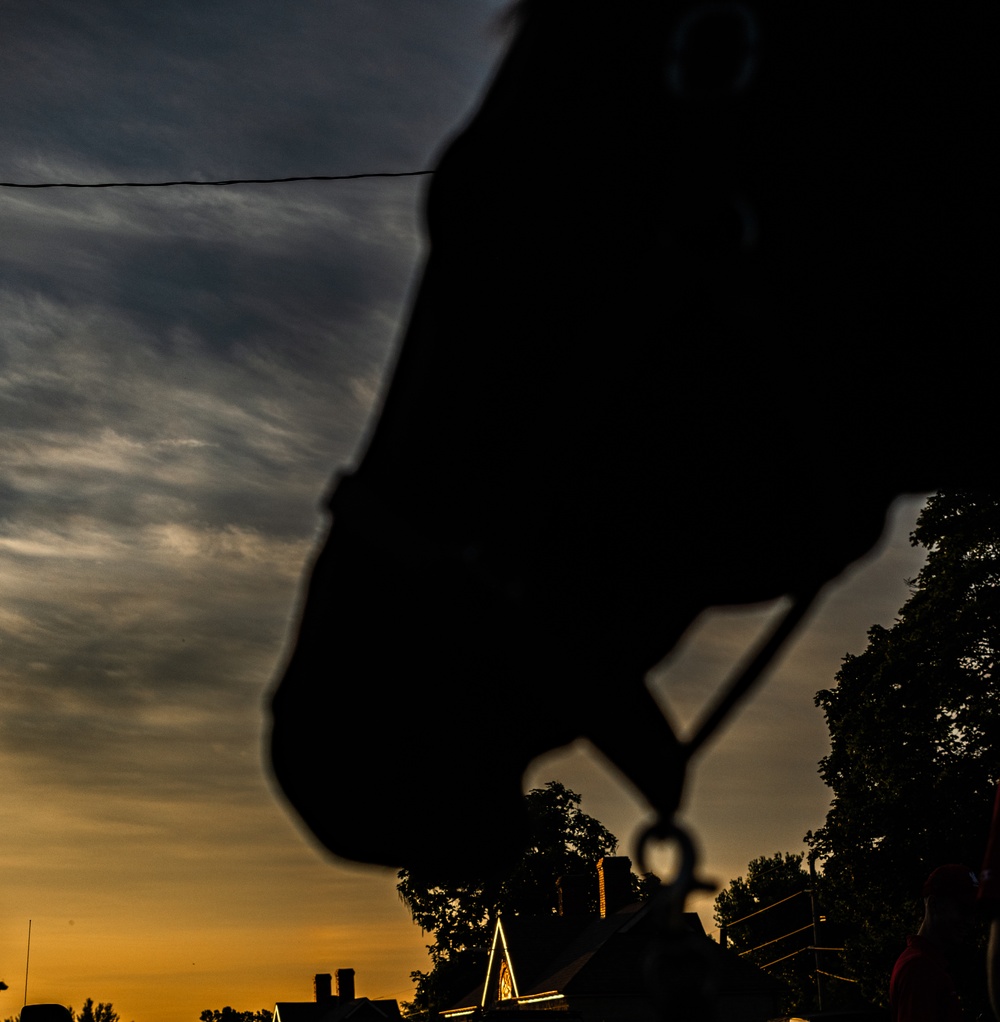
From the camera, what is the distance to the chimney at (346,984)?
64938 mm

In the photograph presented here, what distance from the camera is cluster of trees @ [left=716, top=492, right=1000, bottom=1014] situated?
85.8 feet

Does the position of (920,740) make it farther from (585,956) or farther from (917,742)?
(585,956)

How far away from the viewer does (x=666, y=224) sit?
1.49 metres

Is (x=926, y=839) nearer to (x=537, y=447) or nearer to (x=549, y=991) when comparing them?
(x=549, y=991)

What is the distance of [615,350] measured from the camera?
5.10ft

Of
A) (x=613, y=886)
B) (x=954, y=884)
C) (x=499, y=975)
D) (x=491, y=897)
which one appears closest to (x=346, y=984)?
(x=491, y=897)

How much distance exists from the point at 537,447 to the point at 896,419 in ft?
1.85

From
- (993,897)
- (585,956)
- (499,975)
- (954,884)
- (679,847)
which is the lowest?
(679,847)

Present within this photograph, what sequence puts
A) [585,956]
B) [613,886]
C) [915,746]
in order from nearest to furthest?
1. [915,746]
2. [585,956]
3. [613,886]

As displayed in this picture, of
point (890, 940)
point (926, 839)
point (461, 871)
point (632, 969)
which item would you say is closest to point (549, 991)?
point (632, 969)

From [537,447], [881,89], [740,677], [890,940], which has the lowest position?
[740,677]

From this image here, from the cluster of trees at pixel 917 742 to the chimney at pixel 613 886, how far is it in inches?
534

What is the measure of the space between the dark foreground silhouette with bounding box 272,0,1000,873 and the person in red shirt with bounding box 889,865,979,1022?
384cm

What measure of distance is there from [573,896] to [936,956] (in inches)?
1653
